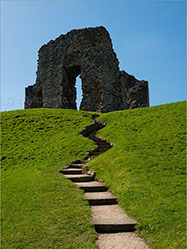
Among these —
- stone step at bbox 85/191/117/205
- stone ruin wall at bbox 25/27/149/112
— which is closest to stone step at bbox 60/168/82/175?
stone step at bbox 85/191/117/205

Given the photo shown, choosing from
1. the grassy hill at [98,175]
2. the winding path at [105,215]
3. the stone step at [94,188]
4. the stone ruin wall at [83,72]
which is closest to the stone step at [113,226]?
the winding path at [105,215]

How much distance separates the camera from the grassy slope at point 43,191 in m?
4.94

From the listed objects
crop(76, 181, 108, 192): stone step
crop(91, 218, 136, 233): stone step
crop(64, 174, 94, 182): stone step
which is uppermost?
crop(64, 174, 94, 182): stone step

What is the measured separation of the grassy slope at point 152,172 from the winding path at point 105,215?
0.25 meters

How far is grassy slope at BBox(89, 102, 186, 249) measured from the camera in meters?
5.27

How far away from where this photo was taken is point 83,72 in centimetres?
2745

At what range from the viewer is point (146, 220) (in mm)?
5492

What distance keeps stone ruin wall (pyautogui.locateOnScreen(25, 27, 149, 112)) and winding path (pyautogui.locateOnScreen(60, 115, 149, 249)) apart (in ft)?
56.3

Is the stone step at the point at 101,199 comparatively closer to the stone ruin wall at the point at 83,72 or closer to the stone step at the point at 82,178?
the stone step at the point at 82,178

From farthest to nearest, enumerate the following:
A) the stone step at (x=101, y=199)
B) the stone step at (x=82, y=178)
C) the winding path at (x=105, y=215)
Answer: the stone step at (x=82, y=178)
the stone step at (x=101, y=199)
the winding path at (x=105, y=215)

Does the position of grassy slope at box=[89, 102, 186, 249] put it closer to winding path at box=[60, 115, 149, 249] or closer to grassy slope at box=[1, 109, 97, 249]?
winding path at box=[60, 115, 149, 249]

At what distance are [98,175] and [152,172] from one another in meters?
2.30

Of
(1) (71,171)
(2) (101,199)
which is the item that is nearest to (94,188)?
(2) (101,199)

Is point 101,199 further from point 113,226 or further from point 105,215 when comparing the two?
point 113,226
